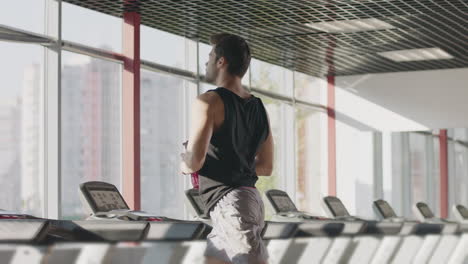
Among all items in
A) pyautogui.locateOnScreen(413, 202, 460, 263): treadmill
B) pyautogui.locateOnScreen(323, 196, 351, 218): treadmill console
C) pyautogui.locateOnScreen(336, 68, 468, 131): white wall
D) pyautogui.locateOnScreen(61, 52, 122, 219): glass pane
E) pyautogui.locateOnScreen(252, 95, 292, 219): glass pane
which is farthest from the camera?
pyautogui.locateOnScreen(336, 68, 468, 131): white wall

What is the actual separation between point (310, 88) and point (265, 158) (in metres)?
9.76

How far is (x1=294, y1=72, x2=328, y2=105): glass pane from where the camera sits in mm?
12445

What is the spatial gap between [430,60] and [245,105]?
8.90 metres

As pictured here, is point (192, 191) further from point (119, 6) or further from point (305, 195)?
point (305, 195)

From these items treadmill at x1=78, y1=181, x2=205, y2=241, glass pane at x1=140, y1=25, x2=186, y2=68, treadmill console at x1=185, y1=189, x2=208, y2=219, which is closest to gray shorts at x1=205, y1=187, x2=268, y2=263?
treadmill at x1=78, y1=181, x2=205, y2=241

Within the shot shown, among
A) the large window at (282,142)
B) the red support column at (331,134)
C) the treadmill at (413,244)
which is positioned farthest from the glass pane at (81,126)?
the red support column at (331,134)

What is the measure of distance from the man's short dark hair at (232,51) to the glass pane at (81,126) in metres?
5.08

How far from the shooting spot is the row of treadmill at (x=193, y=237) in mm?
3039

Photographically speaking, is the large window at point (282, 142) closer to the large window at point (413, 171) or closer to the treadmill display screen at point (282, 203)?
the large window at point (413, 171)

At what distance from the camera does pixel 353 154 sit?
12.8m

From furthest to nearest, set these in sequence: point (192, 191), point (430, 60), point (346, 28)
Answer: point (430, 60) → point (346, 28) → point (192, 191)

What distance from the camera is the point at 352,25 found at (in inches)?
362

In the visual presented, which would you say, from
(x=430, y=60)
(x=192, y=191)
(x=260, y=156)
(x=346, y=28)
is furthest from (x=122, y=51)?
(x=260, y=156)

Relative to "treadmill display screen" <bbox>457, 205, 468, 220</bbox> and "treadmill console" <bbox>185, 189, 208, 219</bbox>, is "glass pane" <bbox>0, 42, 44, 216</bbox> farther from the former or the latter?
"treadmill display screen" <bbox>457, 205, 468, 220</bbox>
